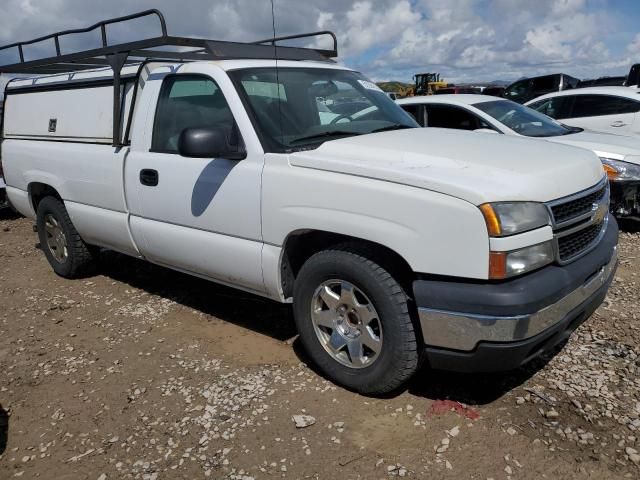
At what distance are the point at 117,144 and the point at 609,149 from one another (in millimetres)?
5066

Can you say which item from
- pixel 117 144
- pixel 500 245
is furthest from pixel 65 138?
pixel 500 245

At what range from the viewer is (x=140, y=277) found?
5566 millimetres

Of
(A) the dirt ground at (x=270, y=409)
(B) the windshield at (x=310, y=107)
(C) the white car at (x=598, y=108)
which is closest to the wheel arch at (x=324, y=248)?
(B) the windshield at (x=310, y=107)

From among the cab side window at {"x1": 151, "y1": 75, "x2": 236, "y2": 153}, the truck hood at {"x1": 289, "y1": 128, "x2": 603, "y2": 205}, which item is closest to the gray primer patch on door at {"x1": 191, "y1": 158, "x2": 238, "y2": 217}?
the cab side window at {"x1": 151, "y1": 75, "x2": 236, "y2": 153}

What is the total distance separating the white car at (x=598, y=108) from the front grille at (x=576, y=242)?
20.6 ft

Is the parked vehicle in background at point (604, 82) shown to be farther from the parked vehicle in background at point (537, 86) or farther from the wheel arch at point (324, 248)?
the wheel arch at point (324, 248)

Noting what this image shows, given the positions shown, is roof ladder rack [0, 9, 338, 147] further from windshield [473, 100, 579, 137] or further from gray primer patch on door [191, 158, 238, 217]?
windshield [473, 100, 579, 137]

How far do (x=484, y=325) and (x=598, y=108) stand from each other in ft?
25.6

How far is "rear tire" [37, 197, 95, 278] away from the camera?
5.19 metres

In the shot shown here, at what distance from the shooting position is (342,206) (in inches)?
115

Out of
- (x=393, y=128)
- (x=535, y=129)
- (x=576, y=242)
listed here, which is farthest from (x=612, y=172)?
(x=576, y=242)

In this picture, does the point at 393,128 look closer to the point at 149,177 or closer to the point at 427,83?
the point at 149,177

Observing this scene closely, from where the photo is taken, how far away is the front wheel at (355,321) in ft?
9.36

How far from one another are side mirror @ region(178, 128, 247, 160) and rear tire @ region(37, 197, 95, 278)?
2.45 m
